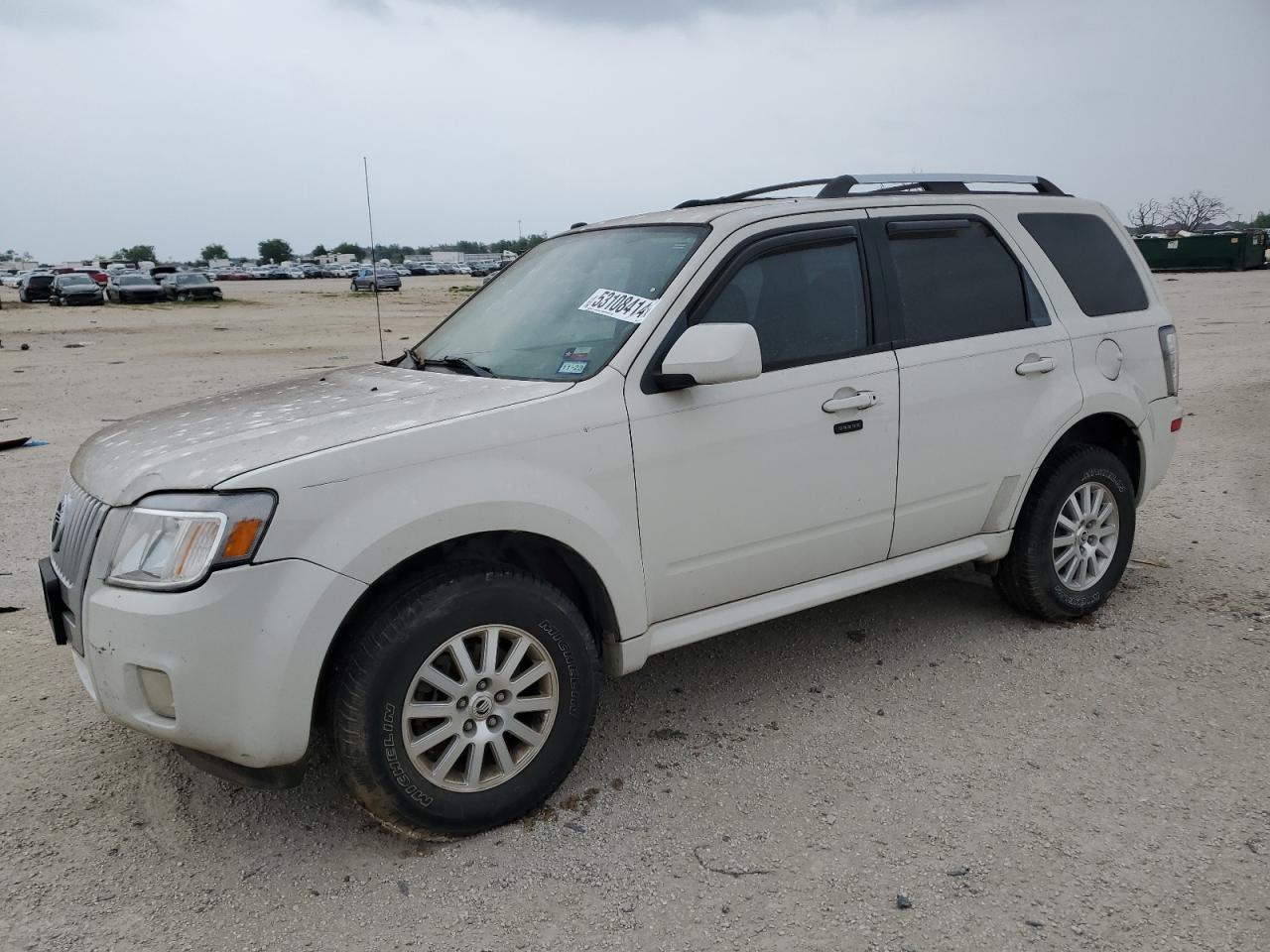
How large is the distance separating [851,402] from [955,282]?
0.89 metres

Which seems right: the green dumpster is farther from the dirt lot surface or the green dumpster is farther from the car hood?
the car hood

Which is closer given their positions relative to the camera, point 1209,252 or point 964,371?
point 964,371

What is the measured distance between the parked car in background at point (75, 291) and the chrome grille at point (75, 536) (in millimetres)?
42146

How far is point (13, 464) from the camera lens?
8711 mm

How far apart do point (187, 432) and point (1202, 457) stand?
24.7 ft

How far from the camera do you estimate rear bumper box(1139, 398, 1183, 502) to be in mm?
4855

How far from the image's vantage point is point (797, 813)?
3268 mm

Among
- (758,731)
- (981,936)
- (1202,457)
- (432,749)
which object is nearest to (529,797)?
A: (432,749)

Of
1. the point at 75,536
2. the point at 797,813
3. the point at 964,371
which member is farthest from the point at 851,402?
the point at 75,536

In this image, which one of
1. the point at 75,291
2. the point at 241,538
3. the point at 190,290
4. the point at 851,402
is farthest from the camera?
the point at 190,290

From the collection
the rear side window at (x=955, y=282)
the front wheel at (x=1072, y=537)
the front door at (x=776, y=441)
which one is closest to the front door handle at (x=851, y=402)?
the front door at (x=776, y=441)

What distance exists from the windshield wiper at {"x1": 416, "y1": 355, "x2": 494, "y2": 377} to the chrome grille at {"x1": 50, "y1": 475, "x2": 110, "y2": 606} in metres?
1.29

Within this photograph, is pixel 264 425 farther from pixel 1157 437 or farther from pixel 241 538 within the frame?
pixel 1157 437

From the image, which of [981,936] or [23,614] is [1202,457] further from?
[23,614]
